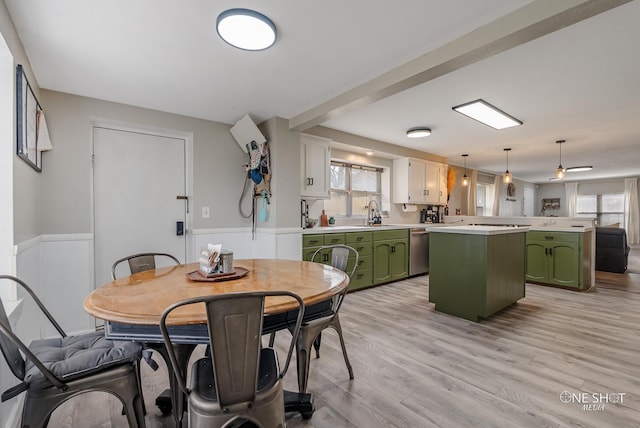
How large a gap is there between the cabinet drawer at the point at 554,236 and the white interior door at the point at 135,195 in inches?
188

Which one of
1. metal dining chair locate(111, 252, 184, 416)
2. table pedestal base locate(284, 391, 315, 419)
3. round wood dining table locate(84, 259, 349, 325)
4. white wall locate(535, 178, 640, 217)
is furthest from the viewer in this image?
white wall locate(535, 178, 640, 217)

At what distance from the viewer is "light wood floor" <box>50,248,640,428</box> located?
159 cm

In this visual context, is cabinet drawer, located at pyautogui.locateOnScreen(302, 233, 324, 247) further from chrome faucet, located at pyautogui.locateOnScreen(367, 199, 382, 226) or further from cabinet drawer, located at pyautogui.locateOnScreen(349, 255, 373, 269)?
chrome faucet, located at pyautogui.locateOnScreen(367, 199, 382, 226)

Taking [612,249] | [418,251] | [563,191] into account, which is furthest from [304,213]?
[563,191]

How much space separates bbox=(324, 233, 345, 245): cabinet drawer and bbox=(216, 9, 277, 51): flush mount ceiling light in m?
2.33

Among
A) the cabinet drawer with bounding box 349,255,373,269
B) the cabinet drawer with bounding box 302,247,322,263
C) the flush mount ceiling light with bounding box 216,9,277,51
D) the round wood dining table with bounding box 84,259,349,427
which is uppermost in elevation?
the flush mount ceiling light with bounding box 216,9,277,51

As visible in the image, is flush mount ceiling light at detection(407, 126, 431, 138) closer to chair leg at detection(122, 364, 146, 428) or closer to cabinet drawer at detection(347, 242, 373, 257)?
cabinet drawer at detection(347, 242, 373, 257)

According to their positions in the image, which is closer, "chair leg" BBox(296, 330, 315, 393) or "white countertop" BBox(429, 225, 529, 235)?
"chair leg" BBox(296, 330, 315, 393)

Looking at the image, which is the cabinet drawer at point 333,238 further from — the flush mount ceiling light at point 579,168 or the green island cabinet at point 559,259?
the flush mount ceiling light at point 579,168

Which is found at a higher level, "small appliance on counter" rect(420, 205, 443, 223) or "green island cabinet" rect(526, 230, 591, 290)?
"small appliance on counter" rect(420, 205, 443, 223)

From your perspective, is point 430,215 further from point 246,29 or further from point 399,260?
point 246,29

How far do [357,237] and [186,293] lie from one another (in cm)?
288

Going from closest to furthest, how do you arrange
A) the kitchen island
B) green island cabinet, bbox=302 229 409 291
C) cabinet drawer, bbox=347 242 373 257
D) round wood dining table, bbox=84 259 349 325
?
round wood dining table, bbox=84 259 349 325, the kitchen island, green island cabinet, bbox=302 229 409 291, cabinet drawer, bbox=347 242 373 257

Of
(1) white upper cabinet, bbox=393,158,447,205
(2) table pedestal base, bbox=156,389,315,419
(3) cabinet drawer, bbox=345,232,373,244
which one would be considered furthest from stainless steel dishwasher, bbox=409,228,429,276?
(2) table pedestal base, bbox=156,389,315,419
